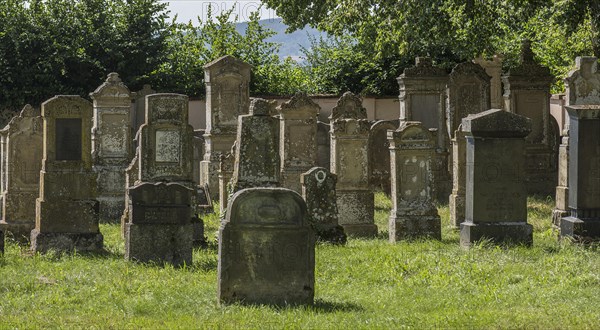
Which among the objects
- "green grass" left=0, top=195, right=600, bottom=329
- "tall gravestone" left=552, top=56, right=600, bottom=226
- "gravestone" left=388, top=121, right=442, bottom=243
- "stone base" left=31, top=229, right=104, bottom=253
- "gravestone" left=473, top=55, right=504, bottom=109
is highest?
"gravestone" left=473, top=55, right=504, bottom=109

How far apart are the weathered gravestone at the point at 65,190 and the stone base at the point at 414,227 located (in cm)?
441

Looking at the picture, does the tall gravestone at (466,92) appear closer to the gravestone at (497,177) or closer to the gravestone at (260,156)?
the gravestone at (497,177)

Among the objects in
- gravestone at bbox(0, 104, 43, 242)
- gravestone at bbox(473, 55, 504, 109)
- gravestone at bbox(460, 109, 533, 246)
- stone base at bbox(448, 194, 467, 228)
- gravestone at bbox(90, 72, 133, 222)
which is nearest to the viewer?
gravestone at bbox(460, 109, 533, 246)

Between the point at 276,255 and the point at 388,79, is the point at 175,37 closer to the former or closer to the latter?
the point at 388,79

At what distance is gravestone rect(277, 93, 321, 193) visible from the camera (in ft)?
74.0

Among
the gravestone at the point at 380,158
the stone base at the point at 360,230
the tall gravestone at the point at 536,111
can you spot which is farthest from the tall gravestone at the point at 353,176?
the tall gravestone at the point at 536,111

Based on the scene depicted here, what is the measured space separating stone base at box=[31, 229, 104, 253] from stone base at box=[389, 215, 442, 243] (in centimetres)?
447

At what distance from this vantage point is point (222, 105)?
25344 millimetres

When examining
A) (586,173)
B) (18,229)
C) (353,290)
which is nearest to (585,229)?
(586,173)

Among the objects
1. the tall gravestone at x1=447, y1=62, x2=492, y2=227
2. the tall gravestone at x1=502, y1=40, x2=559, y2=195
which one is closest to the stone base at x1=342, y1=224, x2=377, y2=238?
the tall gravestone at x1=447, y1=62, x2=492, y2=227

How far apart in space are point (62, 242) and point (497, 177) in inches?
232

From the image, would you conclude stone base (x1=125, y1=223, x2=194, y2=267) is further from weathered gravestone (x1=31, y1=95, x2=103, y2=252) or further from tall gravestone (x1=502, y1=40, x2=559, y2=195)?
tall gravestone (x1=502, y1=40, x2=559, y2=195)

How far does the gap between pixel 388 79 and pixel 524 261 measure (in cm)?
1946

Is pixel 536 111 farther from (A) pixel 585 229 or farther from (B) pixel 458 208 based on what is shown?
(A) pixel 585 229
